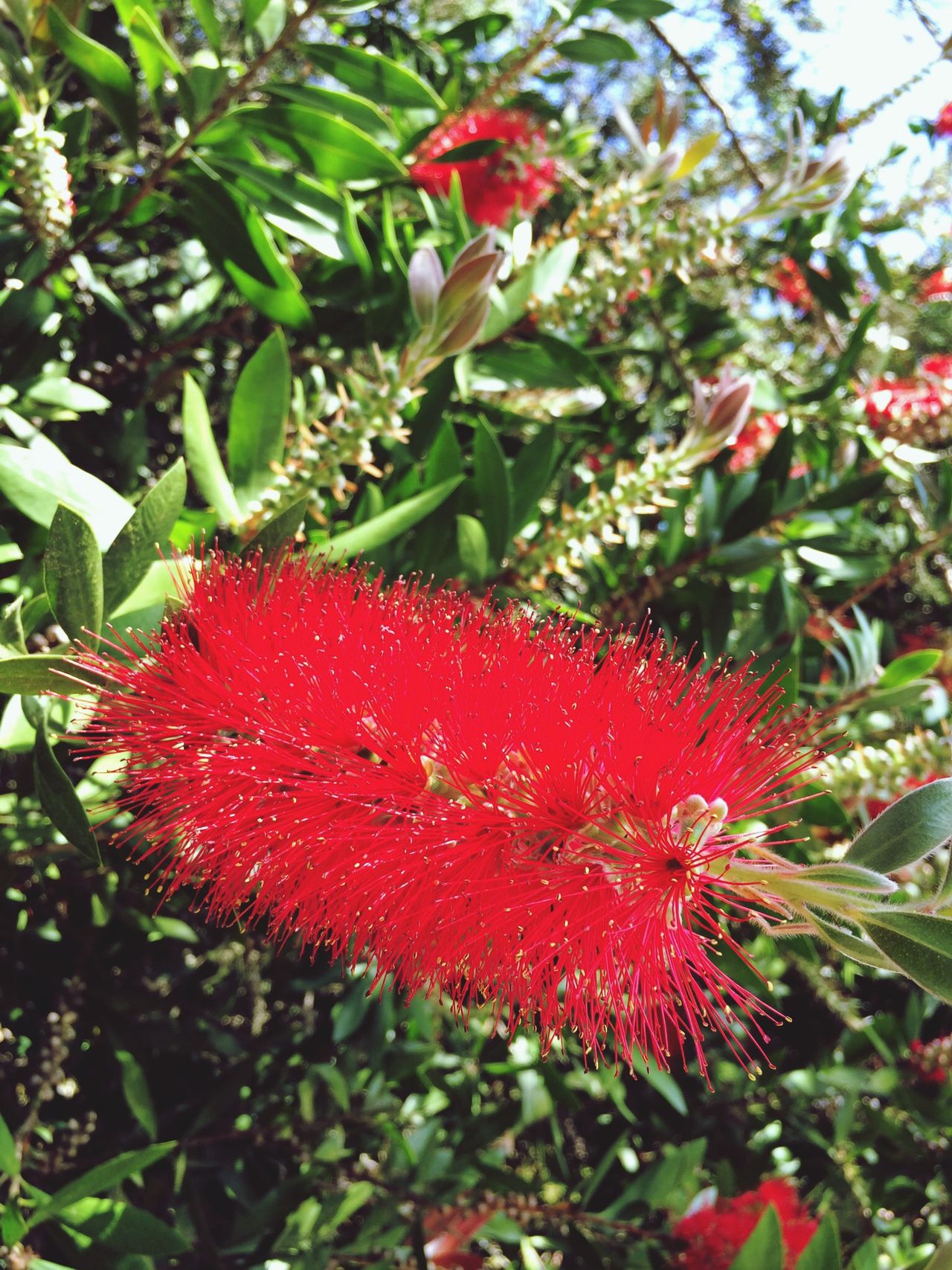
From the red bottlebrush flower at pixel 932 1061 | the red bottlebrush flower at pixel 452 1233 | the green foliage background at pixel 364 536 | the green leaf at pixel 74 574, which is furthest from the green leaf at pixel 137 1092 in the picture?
the red bottlebrush flower at pixel 932 1061

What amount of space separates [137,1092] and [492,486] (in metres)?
0.87

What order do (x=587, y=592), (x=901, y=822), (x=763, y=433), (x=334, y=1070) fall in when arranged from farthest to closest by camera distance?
(x=763, y=433) < (x=587, y=592) < (x=334, y=1070) < (x=901, y=822)

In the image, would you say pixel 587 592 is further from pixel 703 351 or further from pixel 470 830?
pixel 470 830

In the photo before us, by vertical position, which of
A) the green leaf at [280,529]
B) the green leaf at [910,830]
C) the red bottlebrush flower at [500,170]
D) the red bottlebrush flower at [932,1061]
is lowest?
the red bottlebrush flower at [932,1061]

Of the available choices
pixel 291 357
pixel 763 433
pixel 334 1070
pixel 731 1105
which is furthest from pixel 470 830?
pixel 763 433

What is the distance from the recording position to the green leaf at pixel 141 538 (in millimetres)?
766

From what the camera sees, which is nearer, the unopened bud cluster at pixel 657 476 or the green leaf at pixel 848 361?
the unopened bud cluster at pixel 657 476

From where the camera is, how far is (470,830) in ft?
2.26

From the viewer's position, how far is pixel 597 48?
1312 mm

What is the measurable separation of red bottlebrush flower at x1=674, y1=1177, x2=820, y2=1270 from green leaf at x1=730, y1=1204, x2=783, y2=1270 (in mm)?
378

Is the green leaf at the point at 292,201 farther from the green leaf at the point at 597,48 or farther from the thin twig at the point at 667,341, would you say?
the thin twig at the point at 667,341

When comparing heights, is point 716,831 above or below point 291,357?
below

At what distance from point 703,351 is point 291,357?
86cm

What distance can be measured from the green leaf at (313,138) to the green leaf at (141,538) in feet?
1.82
